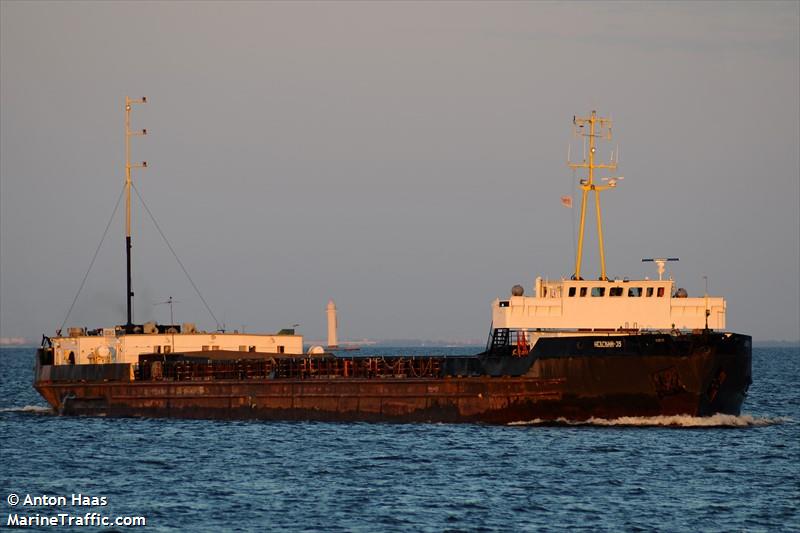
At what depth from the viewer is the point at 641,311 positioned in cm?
5241

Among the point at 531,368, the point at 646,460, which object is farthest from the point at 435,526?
the point at 531,368

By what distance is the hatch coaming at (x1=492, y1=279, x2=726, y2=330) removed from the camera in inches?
2055

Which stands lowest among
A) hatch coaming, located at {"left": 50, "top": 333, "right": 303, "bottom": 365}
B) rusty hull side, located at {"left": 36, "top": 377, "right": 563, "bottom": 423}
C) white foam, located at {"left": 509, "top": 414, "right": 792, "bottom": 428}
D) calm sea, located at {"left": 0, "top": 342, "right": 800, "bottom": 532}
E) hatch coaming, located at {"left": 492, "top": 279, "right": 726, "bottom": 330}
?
calm sea, located at {"left": 0, "top": 342, "right": 800, "bottom": 532}

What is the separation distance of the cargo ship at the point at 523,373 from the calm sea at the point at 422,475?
0.99 m

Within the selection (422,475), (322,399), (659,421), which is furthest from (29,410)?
(422,475)

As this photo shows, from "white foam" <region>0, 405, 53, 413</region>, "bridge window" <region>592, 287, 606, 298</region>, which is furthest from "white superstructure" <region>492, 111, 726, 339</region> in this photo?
"white foam" <region>0, 405, 53, 413</region>

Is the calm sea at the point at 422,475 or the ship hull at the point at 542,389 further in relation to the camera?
the ship hull at the point at 542,389

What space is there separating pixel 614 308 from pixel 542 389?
4625mm

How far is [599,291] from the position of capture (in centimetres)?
5259

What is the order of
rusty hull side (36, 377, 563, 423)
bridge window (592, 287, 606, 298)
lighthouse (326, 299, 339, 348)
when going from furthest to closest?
lighthouse (326, 299, 339, 348), bridge window (592, 287, 606, 298), rusty hull side (36, 377, 563, 423)

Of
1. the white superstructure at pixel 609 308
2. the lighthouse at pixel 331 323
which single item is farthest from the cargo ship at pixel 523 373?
the lighthouse at pixel 331 323

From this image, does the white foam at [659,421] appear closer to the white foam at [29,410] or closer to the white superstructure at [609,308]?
the white superstructure at [609,308]

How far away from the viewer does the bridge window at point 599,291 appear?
52531 millimetres

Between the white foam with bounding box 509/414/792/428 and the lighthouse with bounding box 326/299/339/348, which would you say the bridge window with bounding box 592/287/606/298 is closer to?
the white foam with bounding box 509/414/792/428
